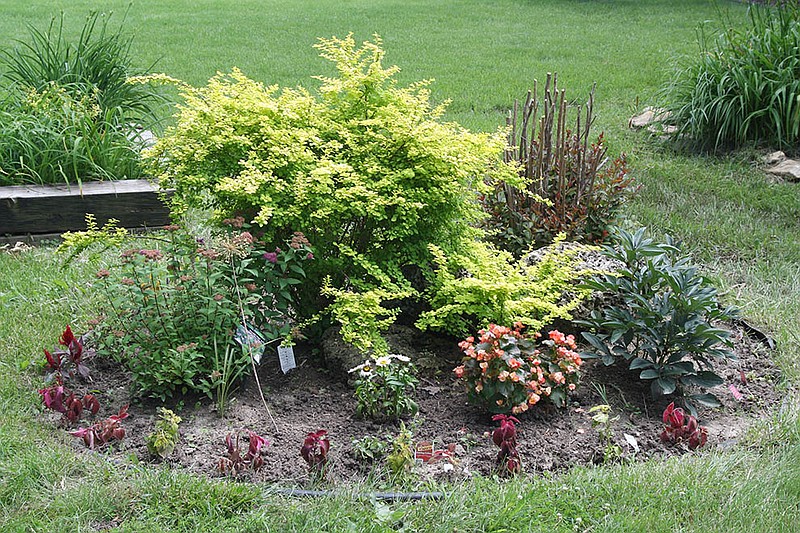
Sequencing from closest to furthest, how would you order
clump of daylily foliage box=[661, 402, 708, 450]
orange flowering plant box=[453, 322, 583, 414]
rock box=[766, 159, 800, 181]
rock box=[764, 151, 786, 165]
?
clump of daylily foliage box=[661, 402, 708, 450] → orange flowering plant box=[453, 322, 583, 414] → rock box=[766, 159, 800, 181] → rock box=[764, 151, 786, 165]

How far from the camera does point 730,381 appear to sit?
411 centimetres

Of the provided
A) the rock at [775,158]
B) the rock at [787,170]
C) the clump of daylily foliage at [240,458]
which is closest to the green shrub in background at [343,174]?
the clump of daylily foliage at [240,458]

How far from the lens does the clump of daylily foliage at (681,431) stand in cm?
352

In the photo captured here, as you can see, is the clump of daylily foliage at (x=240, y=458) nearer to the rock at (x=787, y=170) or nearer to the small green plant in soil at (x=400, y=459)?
the small green plant in soil at (x=400, y=459)

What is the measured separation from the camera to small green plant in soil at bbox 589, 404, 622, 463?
11.3ft

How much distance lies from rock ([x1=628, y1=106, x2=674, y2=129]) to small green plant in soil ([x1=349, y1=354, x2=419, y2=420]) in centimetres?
555

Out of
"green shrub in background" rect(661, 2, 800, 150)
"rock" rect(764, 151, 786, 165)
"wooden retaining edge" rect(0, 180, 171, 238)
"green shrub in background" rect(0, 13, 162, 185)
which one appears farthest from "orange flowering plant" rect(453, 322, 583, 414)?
"green shrub in background" rect(661, 2, 800, 150)

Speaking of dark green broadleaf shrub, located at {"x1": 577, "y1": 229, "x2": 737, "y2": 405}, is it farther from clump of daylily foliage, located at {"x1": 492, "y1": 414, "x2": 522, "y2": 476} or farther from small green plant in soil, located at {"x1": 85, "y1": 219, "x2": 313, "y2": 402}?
small green plant in soil, located at {"x1": 85, "y1": 219, "x2": 313, "y2": 402}

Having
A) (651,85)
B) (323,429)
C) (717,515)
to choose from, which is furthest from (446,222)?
(651,85)

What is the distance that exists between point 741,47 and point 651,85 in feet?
8.21

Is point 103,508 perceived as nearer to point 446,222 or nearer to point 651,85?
point 446,222

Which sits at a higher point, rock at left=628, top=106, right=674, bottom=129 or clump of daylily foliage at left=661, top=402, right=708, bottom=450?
rock at left=628, top=106, right=674, bottom=129

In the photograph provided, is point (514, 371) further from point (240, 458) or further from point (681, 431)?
point (240, 458)

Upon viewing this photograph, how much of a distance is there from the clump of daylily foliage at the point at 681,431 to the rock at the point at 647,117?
5.17 metres
